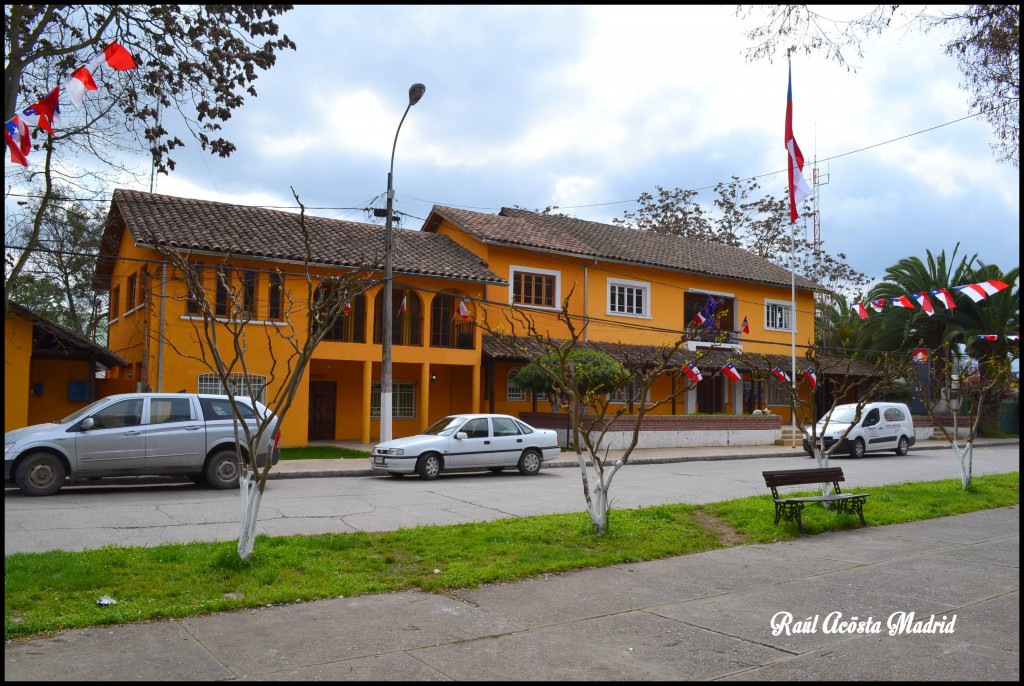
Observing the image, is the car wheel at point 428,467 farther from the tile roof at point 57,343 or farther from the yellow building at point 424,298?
the tile roof at point 57,343

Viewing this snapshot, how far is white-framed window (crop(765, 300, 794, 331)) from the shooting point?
3622cm

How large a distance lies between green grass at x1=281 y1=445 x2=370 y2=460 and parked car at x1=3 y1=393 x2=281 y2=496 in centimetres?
620

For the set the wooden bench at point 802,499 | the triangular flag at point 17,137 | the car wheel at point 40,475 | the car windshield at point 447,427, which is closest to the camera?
the triangular flag at point 17,137

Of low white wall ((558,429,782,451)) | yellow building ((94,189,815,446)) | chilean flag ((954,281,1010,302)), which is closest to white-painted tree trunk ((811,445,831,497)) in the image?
yellow building ((94,189,815,446))

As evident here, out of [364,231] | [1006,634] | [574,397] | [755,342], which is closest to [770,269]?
[755,342]

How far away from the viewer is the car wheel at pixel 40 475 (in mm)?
13281

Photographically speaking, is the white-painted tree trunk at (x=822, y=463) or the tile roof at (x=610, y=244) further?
the tile roof at (x=610, y=244)

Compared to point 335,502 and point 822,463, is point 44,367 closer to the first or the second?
point 335,502

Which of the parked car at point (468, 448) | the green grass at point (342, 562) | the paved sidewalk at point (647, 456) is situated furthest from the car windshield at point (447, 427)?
the green grass at point (342, 562)

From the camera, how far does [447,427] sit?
18.2 metres

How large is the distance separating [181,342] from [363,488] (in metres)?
9.38

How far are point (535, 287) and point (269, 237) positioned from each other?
980 cm

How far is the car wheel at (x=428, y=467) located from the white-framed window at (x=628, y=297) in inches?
603

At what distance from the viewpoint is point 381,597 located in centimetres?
720
